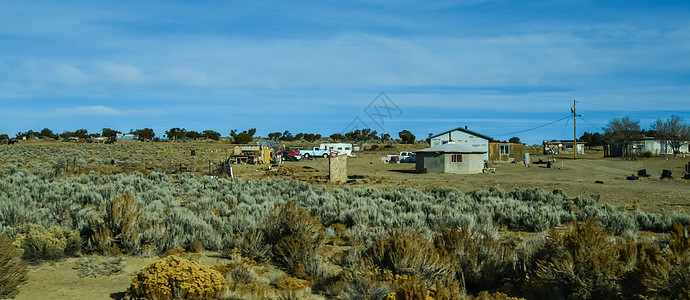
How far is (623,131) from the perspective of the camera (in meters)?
75.1

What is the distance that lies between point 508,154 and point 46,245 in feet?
162

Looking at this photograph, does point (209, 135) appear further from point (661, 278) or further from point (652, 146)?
point (661, 278)

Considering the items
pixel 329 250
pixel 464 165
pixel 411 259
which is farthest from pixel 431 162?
pixel 411 259

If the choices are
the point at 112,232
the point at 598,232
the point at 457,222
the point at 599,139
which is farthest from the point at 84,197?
the point at 599,139

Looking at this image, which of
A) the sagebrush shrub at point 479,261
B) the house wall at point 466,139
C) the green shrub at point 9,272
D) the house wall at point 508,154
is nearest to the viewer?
the green shrub at point 9,272

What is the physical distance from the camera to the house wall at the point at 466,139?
51.6 metres

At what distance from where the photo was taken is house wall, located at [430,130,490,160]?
51625 millimetres

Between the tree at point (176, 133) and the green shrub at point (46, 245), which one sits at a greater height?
the tree at point (176, 133)

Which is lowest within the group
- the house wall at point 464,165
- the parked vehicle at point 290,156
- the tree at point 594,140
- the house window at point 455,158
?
Answer: the house wall at point 464,165

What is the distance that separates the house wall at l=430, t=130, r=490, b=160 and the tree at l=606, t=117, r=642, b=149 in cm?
2569

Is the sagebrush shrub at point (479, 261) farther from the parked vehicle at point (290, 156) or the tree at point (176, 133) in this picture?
the tree at point (176, 133)

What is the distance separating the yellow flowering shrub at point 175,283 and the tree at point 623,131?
6975cm

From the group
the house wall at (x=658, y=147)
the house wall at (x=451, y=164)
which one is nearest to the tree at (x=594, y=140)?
the house wall at (x=658, y=147)

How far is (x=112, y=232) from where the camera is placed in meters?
9.71
